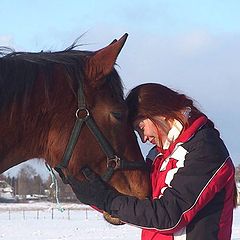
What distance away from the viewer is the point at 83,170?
2795 mm

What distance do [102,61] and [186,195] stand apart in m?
0.80

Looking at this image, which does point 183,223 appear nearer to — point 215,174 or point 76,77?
point 215,174

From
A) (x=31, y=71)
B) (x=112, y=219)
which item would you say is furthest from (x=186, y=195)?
(x=31, y=71)

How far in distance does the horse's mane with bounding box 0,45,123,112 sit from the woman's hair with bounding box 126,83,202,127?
0.11 metres

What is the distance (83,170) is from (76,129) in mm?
214

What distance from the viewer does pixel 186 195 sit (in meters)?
2.61

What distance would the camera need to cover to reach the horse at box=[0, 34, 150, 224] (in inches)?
109

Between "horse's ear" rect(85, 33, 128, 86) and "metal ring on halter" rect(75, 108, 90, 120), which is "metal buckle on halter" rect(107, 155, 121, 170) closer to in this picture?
"metal ring on halter" rect(75, 108, 90, 120)

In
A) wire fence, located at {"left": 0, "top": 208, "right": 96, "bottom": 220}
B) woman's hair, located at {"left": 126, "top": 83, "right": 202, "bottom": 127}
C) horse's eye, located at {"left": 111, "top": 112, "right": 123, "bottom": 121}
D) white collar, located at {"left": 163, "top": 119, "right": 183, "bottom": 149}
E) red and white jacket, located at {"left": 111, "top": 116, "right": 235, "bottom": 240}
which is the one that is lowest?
wire fence, located at {"left": 0, "top": 208, "right": 96, "bottom": 220}

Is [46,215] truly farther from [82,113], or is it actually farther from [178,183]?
[178,183]

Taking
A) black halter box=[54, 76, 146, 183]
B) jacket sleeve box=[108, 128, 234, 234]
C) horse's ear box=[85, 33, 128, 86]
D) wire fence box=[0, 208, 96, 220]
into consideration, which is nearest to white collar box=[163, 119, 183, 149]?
jacket sleeve box=[108, 128, 234, 234]

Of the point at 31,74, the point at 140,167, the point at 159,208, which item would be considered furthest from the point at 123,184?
the point at 31,74

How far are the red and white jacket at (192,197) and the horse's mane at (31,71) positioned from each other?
19.4 inches

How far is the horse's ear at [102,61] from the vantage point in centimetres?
271
